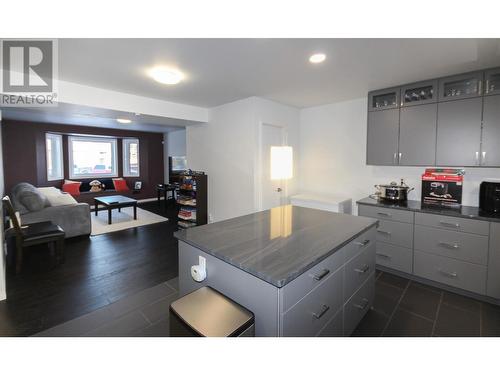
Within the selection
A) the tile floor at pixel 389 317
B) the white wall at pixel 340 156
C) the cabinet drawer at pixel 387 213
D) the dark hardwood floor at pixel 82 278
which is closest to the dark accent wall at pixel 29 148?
the dark hardwood floor at pixel 82 278

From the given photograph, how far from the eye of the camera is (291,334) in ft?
3.86

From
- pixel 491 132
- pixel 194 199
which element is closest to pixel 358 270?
pixel 491 132

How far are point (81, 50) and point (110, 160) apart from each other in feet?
21.1

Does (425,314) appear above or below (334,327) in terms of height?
below

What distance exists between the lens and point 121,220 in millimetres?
5230

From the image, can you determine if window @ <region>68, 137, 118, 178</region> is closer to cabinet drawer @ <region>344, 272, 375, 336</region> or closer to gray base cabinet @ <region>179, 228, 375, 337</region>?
gray base cabinet @ <region>179, 228, 375, 337</region>

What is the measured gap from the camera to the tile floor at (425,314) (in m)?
1.90

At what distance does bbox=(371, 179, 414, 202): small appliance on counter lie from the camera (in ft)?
10.1

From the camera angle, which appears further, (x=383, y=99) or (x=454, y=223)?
(x=383, y=99)

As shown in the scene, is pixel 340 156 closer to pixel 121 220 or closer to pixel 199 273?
pixel 199 273

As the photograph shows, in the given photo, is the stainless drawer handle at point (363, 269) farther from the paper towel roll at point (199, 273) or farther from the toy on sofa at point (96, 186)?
the toy on sofa at point (96, 186)

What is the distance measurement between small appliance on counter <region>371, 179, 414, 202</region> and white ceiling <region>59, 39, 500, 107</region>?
1313 millimetres

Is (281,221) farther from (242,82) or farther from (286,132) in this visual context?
(286,132)

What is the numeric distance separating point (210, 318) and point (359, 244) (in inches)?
47.7
